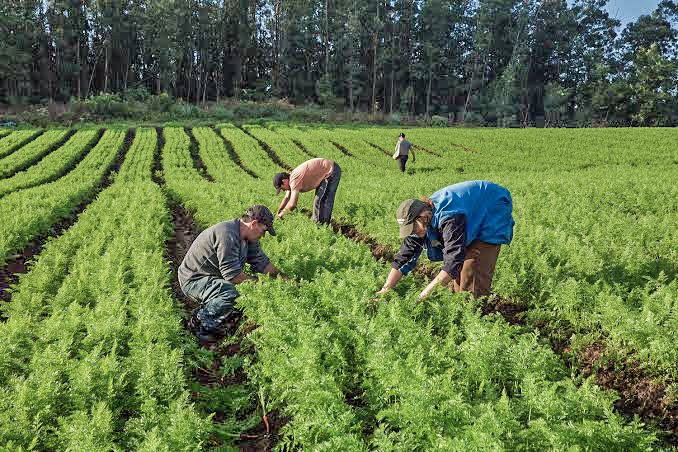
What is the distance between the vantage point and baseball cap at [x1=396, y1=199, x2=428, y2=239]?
4.32 meters

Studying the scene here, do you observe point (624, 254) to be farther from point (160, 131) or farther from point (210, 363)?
point (160, 131)

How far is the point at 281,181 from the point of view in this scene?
26.6 feet

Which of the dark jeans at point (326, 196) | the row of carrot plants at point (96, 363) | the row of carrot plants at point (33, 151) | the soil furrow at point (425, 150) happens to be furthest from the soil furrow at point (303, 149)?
the row of carrot plants at point (96, 363)

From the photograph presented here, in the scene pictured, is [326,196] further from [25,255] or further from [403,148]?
[403,148]

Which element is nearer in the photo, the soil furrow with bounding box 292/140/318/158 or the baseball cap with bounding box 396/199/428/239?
the baseball cap with bounding box 396/199/428/239

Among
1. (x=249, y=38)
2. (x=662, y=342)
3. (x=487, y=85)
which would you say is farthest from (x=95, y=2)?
(x=662, y=342)

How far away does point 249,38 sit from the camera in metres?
73.5

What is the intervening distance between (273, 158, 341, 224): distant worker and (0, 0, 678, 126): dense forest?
177 feet

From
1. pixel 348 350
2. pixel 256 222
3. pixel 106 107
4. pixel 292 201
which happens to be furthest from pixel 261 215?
pixel 106 107

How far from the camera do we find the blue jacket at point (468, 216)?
464cm

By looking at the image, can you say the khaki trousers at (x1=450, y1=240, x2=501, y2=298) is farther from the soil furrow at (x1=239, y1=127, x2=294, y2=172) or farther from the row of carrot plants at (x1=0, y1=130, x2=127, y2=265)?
the soil furrow at (x1=239, y1=127, x2=294, y2=172)

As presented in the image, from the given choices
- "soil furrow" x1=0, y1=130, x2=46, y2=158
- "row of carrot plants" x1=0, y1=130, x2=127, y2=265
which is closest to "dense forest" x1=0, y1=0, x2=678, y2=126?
"soil furrow" x1=0, y1=130, x2=46, y2=158

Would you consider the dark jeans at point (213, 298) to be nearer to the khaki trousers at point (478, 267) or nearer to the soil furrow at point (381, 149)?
the khaki trousers at point (478, 267)

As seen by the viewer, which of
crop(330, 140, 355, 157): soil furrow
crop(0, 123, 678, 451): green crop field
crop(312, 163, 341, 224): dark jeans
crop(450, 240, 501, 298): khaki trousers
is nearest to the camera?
crop(0, 123, 678, 451): green crop field
